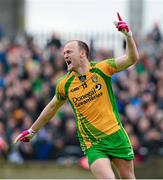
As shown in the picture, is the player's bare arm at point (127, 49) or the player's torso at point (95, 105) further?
the player's torso at point (95, 105)

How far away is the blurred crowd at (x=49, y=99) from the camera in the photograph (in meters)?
17.0

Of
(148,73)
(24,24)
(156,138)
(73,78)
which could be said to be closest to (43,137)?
(156,138)

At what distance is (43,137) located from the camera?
56.3 feet

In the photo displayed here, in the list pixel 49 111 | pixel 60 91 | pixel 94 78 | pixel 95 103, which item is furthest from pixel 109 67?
pixel 49 111

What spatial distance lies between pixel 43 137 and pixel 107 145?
20.4 ft

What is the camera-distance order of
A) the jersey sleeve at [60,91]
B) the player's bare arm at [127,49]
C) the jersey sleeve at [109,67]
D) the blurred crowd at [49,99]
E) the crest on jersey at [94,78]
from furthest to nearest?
the blurred crowd at [49,99] → the jersey sleeve at [60,91] → the crest on jersey at [94,78] → the jersey sleeve at [109,67] → the player's bare arm at [127,49]

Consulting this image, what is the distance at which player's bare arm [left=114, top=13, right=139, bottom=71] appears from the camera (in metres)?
10.6

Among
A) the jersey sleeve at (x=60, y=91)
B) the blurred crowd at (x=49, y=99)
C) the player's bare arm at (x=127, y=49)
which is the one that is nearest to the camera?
the player's bare arm at (x=127, y=49)

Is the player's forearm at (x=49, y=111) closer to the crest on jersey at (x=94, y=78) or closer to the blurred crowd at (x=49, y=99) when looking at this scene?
the crest on jersey at (x=94, y=78)

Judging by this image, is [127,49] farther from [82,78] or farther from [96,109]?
[96,109]

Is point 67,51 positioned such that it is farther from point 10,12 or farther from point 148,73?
point 10,12

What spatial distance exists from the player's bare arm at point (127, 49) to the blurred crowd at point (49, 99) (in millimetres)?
6126

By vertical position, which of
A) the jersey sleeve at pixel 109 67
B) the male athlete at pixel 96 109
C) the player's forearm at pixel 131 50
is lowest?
the male athlete at pixel 96 109

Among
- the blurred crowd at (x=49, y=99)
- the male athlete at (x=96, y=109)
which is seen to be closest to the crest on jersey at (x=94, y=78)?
the male athlete at (x=96, y=109)
